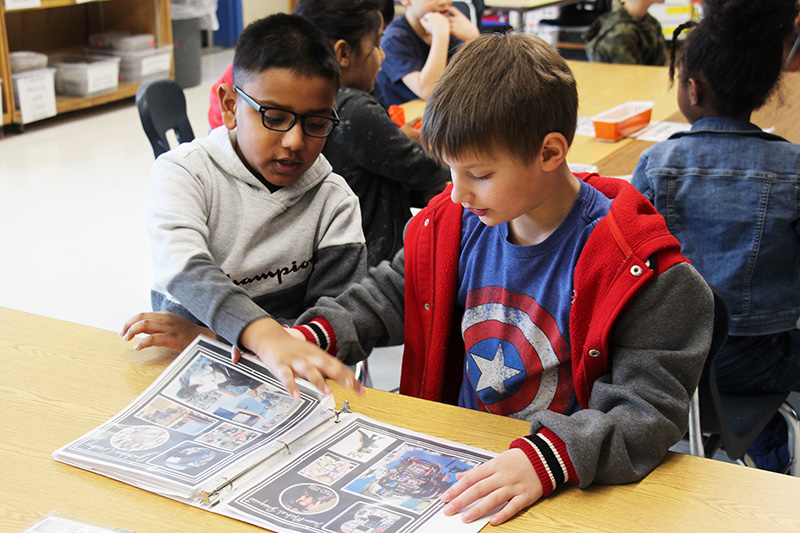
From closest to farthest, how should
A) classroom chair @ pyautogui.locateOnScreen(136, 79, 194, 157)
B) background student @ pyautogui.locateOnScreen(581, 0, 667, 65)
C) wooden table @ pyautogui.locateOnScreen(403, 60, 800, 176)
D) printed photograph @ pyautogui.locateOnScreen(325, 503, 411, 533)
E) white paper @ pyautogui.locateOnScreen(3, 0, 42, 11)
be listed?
1. printed photograph @ pyautogui.locateOnScreen(325, 503, 411, 533)
2. classroom chair @ pyautogui.locateOnScreen(136, 79, 194, 157)
3. wooden table @ pyautogui.locateOnScreen(403, 60, 800, 176)
4. background student @ pyautogui.locateOnScreen(581, 0, 667, 65)
5. white paper @ pyautogui.locateOnScreen(3, 0, 42, 11)

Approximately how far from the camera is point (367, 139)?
1.84 meters

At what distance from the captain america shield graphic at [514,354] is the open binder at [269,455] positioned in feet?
0.66

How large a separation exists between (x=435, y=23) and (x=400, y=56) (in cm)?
17

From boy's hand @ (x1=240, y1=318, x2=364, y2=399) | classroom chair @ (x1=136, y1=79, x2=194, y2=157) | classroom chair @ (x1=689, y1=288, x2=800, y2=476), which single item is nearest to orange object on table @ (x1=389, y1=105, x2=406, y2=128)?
classroom chair @ (x1=136, y1=79, x2=194, y2=157)

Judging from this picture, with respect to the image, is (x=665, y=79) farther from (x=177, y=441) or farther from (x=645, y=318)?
(x=177, y=441)

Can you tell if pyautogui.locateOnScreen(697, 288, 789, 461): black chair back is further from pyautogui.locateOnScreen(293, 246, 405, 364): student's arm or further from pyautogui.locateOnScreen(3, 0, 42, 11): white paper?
pyautogui.locateOnScreen(3, 0, 42, 11): white paper

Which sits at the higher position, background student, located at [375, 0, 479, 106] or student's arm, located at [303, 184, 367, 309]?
background student, located at [375, 0, 479, 106]

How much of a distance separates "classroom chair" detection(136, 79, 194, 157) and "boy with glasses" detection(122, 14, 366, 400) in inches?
19.5

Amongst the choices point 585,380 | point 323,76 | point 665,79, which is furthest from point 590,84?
point 585,380

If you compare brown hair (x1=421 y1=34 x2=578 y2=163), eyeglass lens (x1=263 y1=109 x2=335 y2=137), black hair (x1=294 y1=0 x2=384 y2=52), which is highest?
black hair (x1=294 y1=0 x2=384 y2=52)

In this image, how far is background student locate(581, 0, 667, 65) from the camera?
3455 mm

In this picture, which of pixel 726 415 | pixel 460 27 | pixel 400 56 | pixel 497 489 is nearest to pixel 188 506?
pixel 497 489

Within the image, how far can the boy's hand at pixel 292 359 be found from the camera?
0.92m

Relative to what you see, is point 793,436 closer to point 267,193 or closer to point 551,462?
point 551,462
